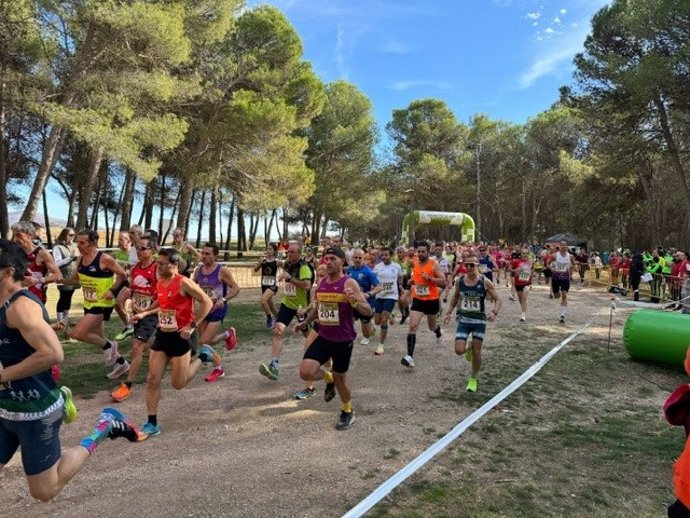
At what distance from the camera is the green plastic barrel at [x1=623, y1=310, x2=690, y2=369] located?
771 centimetres

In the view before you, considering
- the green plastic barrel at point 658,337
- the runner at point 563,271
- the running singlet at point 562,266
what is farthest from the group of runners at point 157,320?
the running singlet at point 562,266

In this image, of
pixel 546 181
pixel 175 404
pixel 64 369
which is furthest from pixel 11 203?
pixel 546 181

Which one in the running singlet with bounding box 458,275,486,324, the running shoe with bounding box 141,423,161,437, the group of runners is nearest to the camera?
the group of runners

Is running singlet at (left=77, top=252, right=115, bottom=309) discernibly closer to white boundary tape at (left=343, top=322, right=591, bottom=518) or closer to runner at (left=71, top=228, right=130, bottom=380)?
runner at (left=71, top=228, right=130, bottom=380)

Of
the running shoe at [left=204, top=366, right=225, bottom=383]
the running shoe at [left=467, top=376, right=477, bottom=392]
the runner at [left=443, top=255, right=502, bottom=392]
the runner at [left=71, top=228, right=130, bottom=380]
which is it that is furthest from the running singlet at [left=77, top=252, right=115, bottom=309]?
the running shoe at [left=467, top=376, right=477, bottom=392]

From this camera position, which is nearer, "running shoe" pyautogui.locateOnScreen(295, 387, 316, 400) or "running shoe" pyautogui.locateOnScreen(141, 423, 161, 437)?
"running shoe" pyautogui.locateOnScreen(141, 423, 161, 437)

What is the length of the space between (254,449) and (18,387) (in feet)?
7.29

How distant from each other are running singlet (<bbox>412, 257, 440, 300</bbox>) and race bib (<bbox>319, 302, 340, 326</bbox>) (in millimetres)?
2961

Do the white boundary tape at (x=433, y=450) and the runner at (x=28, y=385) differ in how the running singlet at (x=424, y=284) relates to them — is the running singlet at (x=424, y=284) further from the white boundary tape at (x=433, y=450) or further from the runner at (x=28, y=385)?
the runner at (x=28, y=385)

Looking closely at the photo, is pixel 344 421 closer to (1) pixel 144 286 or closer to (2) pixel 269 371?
(2) pixel 269 371

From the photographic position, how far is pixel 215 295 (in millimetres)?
6922

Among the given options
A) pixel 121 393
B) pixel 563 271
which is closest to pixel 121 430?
pixel 121 393

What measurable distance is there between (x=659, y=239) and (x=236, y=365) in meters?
33.0

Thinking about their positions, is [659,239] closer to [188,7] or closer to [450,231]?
[450,231]
